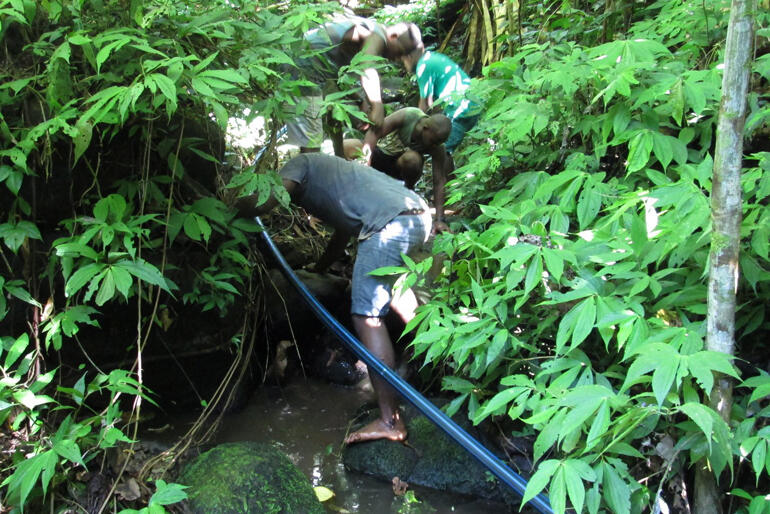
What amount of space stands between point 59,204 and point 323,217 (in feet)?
4.81

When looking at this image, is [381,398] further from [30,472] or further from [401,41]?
[401,41]

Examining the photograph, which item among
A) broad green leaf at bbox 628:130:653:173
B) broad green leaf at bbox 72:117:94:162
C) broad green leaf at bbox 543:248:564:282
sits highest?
broad green leaf at bbox 72:117:94:162

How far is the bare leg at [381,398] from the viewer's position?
3432 millimetres

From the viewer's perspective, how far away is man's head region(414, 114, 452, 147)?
186 inches

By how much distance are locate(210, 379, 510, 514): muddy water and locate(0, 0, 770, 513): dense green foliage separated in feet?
2.03

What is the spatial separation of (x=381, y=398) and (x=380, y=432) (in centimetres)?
18

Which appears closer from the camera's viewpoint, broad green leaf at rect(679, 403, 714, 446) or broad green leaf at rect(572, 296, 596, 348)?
broad green leaf at rect(679, 403, 714, 446)

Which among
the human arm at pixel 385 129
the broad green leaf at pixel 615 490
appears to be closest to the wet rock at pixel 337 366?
the human arm at pixel 385 129

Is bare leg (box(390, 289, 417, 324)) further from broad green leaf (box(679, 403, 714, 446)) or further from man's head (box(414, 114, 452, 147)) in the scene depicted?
broad green leaf (box(679, 403, 714, 446))

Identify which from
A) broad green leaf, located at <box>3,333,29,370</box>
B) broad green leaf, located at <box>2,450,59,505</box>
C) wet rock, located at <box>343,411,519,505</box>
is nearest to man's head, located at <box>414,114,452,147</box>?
wet rock, located at <box>343,411,519,505</box>

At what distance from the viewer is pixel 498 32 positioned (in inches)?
239

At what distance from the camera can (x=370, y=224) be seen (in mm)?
3689

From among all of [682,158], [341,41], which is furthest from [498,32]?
[682,158]

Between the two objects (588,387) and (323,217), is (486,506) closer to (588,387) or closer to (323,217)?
(588,387)
